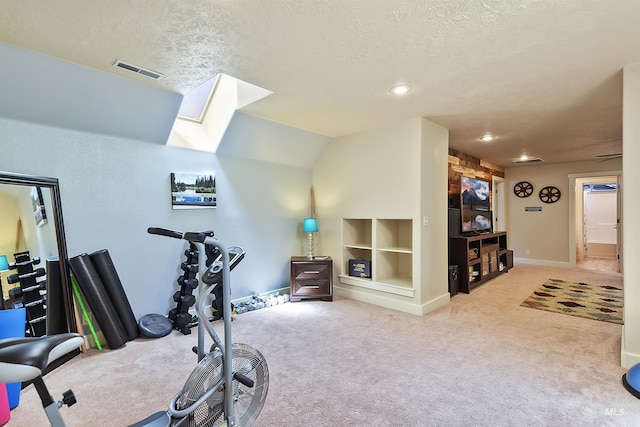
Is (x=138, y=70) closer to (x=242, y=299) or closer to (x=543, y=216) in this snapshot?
(x=242, y=299)

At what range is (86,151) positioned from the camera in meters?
2.92

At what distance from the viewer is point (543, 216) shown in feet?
23.9

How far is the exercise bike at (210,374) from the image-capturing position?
122 cm

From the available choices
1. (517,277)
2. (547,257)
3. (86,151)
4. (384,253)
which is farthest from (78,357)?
(547,257)

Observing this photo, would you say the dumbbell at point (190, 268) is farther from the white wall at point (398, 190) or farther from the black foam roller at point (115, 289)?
the white wall at point (398, 190)

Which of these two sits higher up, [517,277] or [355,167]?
[355,167]

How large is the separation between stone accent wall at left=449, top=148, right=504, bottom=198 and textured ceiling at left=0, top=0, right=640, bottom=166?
201cm

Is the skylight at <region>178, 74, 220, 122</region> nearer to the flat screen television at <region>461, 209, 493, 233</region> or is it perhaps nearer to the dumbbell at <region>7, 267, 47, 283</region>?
the dumbbell at <region>7, 267, 47, 283</region>

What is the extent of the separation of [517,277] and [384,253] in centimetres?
321

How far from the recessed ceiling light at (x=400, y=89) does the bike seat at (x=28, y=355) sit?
2.84 metres

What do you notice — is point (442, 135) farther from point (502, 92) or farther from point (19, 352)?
point (19, 352)

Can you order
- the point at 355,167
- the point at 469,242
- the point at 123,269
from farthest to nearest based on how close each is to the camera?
1. the point at 469,242
2. the point at 355,167
3. the point at 123,269

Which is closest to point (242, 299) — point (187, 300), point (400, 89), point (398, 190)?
point (187, 300)

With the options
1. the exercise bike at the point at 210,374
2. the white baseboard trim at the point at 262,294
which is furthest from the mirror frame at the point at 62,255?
Answer: the exercise bike at the point at 210,374
